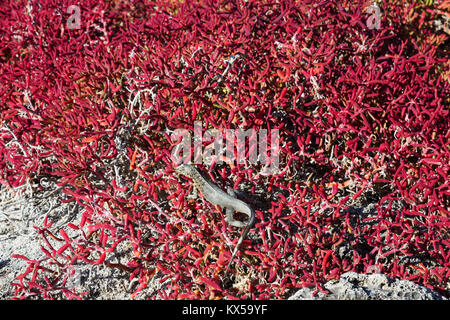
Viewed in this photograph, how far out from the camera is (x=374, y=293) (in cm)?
193

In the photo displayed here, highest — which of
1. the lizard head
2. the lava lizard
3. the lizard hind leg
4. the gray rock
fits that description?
the lizard head

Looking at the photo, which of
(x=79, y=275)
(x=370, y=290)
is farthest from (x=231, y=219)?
(x=79, y=275)

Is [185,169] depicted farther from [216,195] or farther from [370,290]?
[370,290]

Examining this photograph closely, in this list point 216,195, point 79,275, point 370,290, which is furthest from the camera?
point 79,275

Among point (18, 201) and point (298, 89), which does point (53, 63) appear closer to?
point (18, 201)

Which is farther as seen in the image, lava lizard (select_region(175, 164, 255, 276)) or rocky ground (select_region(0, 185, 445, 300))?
lava lizard (select_region(175, 164, 255, 276))

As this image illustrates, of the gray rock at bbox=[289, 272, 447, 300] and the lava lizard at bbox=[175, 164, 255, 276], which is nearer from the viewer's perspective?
the gray rock at bbox=[289, 272, 447, 300]

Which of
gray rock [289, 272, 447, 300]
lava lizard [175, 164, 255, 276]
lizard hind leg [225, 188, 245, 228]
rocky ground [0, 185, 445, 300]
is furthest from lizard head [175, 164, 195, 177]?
gray rock [289, 272, 447, 300]

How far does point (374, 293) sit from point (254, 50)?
1.69 meters

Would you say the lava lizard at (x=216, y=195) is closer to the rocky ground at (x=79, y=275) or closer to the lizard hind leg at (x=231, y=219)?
the lizard hind leg at (x=231, y=219)

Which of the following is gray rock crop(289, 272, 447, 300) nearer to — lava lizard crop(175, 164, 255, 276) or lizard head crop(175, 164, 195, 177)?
lava lizard crop(175, 164, 255, 276)

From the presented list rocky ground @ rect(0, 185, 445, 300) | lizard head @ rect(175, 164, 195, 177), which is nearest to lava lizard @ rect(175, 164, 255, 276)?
lizard head @ rect(175, 164, 195, 177)

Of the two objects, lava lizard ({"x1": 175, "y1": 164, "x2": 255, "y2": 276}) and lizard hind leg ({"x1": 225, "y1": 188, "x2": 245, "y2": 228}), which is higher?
lava lizard ({"x1": 175, "y1": 164, "x2": 255, "y2": 276})

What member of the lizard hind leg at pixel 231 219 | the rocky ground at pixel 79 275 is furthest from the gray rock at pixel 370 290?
the lizard hind leg at pixel 231 219
